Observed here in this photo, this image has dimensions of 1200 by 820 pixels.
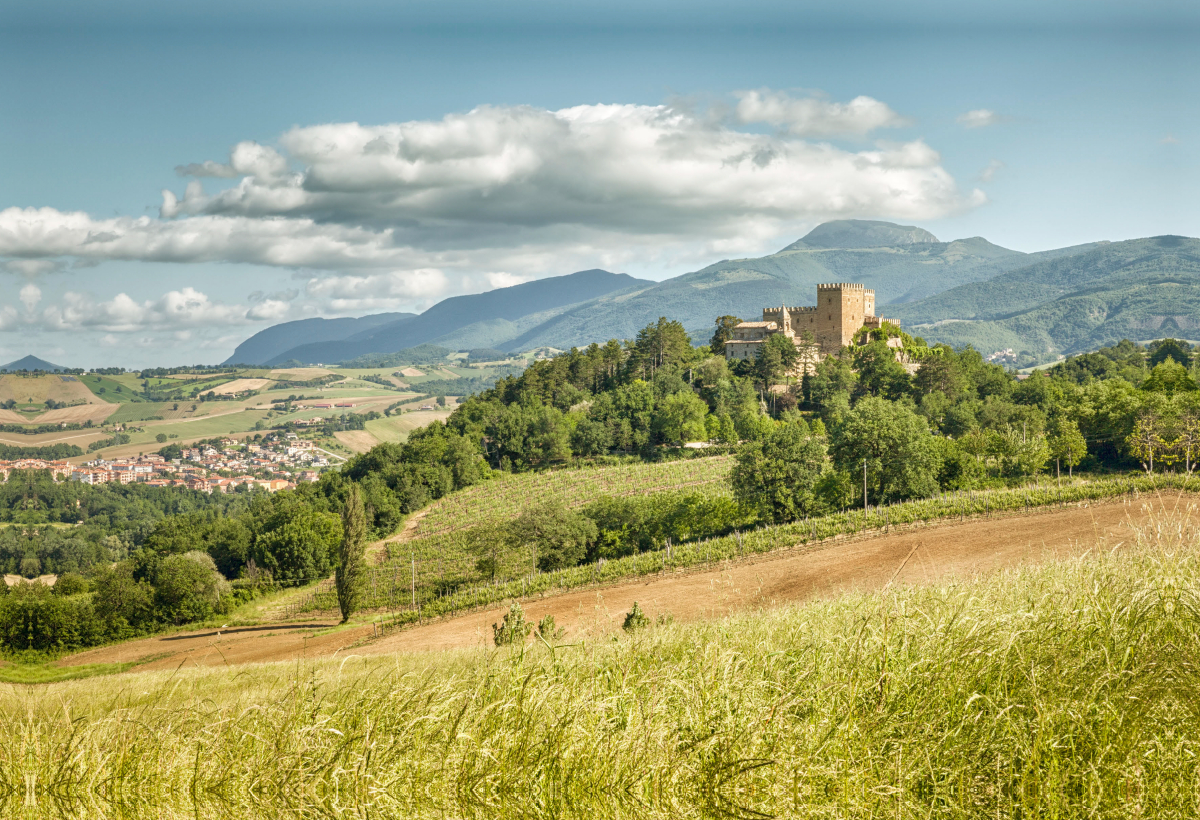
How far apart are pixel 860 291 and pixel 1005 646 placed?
280ft

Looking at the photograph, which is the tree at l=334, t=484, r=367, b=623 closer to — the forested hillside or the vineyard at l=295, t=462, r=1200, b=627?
the forested hillside

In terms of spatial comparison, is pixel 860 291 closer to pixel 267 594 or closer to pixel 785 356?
pixel 785 356

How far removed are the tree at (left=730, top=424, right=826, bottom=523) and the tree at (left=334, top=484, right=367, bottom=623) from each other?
1993 cm

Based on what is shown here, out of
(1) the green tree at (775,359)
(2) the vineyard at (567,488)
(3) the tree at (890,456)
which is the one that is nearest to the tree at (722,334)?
(1) the green tree at (775,359)

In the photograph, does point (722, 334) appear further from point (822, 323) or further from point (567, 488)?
point (567, 488)

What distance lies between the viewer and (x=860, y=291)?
273ft

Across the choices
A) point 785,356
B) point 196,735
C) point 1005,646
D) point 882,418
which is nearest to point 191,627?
point 882,418

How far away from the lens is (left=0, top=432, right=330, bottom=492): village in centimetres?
14262

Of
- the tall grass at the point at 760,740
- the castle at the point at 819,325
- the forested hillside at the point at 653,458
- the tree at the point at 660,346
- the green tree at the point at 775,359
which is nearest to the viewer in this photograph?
the tall grass at the point at 760,740

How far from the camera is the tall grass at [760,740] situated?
2.96 m

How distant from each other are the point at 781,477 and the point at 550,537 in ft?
41.9

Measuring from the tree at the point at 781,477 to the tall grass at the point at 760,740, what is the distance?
34660 millimetres

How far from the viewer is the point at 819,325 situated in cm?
8269

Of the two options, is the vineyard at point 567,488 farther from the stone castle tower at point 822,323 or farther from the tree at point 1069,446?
the stone castle tower at point 822,323
